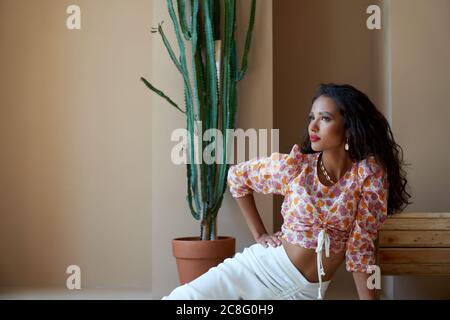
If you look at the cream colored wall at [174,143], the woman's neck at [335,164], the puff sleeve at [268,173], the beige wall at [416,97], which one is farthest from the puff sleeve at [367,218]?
the beige wall at [416,97]

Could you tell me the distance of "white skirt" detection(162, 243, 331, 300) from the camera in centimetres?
167

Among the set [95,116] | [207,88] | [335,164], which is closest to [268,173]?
[335,164]

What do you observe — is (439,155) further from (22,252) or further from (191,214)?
(22,252)

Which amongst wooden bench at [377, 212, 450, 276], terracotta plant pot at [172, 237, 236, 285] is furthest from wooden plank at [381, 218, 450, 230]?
terracotta plant pot at [172, 237, 236, 285]

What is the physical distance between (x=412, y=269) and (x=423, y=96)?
1.02 m

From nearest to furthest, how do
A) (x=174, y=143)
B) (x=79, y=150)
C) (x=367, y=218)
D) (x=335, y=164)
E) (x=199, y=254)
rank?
(x=367, y=218)
(x=335, y=164)
(x=199, y=254)
(x=174, y=143)
(x=79, y=150)

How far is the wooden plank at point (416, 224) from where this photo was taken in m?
2.78

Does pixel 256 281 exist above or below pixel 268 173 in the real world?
below

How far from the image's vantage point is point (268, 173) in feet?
5.91

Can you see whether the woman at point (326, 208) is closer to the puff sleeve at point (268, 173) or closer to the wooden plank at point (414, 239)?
the puff sleeve at point (268, 173)

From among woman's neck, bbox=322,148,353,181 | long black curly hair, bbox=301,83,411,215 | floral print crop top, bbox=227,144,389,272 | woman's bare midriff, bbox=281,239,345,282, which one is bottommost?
woman's bare midriff, bbox=281,239,345,282

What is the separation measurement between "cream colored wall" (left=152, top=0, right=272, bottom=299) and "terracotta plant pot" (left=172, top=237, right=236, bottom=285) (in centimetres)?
31

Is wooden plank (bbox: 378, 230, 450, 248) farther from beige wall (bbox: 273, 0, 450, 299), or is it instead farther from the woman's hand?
the woman's hand

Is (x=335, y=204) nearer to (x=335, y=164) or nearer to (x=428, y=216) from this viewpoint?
(x=335, y=164)
